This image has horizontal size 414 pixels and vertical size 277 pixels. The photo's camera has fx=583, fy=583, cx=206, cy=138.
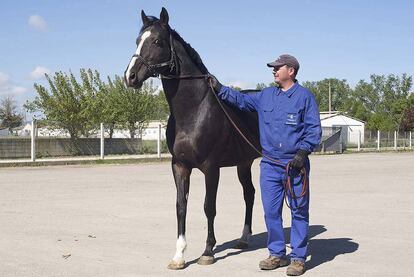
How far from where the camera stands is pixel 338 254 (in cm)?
671

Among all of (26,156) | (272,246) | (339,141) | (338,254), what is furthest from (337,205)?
(339,141)

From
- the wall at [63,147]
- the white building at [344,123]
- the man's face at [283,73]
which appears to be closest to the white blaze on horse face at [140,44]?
the man's face at [283,73]

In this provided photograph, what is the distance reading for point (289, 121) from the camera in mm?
5828

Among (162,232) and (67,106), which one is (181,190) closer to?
(162,232)

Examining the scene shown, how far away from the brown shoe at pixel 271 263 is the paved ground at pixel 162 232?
7 cm

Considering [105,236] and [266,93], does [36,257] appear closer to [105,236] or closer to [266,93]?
[105,236]

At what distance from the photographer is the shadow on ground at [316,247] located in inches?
255

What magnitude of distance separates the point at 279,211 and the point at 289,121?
0.95 metres

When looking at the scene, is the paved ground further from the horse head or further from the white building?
the white building

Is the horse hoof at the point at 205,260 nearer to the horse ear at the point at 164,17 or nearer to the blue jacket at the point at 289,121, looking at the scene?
the blue jacket at the point at 289,121

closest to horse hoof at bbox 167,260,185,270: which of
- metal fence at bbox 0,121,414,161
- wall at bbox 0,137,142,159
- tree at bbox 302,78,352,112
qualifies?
metal fence at bbox 0,121,414,161

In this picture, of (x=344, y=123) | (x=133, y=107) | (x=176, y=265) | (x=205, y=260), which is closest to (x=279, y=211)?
(x=205, y=260)

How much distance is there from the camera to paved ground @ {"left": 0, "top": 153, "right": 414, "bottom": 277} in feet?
19.7

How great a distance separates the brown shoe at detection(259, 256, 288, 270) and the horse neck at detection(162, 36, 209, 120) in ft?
5.62
